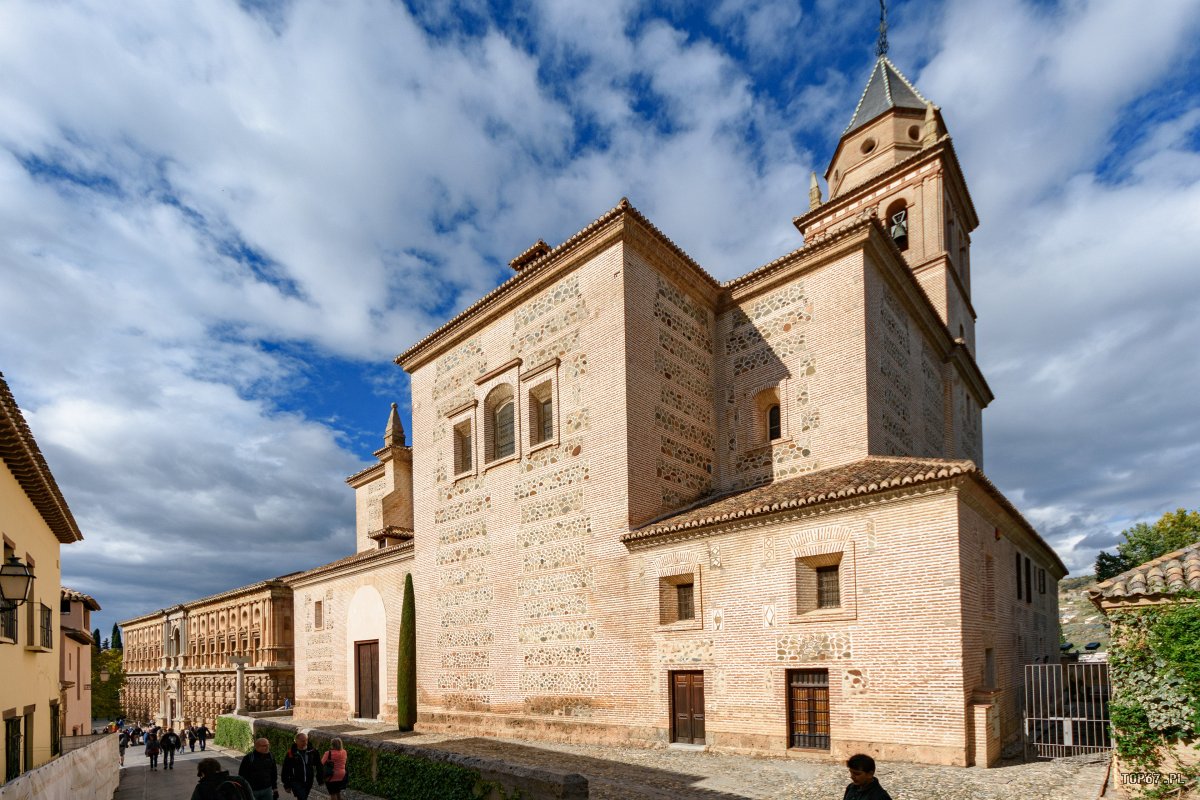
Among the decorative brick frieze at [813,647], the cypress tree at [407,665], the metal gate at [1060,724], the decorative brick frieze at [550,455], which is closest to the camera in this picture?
the metal gate at [1060,724]

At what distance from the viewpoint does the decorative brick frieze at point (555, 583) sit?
15.2 metres

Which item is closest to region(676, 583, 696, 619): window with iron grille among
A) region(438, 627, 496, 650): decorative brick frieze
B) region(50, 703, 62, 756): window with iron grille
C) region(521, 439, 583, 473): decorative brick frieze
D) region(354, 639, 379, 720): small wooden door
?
region(521, 439, 583, 473): decorative brick frieze

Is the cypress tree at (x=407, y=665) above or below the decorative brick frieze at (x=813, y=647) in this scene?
below

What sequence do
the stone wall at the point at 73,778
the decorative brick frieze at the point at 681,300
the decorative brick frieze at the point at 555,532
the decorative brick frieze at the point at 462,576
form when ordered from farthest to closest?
1. the decorative brick frieze at the point at 462,576
2. the decorative brick frieze at the point at 681,300
3. the decorative brick frieze at the point at 555,532
4. the stone wall at the point at 73,778

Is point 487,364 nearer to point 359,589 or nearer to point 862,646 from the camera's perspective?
point 359,589

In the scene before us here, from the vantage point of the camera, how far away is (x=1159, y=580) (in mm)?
8672

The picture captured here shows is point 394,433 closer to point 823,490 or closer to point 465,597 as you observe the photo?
point 465,597

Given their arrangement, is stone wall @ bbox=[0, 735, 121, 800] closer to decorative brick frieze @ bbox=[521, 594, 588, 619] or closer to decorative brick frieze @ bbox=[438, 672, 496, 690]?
decorative brick frieze @ bbox=[438, 672, 496, 690]

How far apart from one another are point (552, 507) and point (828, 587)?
21.4ft

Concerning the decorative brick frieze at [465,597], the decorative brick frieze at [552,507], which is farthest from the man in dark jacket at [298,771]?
the decorative brick frieze at [465,597]

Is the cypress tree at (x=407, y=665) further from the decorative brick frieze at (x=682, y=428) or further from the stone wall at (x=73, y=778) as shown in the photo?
the decorative brick frieze at (x=682, y=428)

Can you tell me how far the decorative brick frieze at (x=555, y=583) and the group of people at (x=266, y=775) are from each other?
6.19 meters

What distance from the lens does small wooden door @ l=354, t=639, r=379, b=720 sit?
2183cm

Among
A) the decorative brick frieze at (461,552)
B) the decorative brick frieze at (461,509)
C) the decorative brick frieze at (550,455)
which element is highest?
the decorative brick frieze at (550,455)
